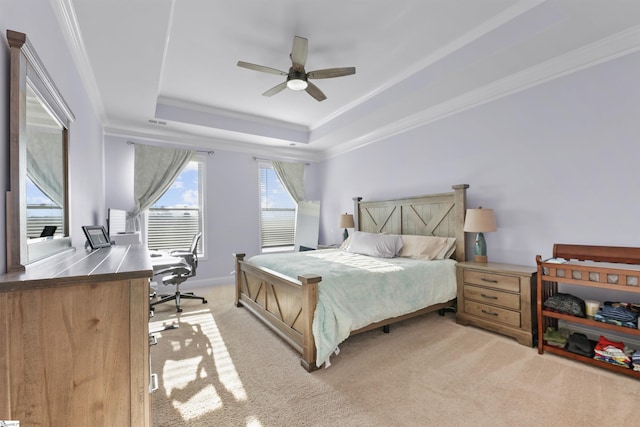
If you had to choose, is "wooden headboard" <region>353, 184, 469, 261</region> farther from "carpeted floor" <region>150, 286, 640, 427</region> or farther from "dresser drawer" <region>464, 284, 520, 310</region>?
"carpeted floor" <region>150, 286, 640, 427</region>

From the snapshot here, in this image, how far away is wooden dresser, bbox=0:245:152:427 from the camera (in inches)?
39.7

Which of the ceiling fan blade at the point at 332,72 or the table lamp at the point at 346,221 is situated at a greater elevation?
the ceiling fan blade at the point at 332,72

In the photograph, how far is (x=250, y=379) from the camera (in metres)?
2.14

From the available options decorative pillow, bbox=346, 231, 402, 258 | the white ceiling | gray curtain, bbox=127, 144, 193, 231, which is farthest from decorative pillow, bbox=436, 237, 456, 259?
gray curtain, bbox=127, 144, 193, 231

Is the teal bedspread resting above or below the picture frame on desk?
below

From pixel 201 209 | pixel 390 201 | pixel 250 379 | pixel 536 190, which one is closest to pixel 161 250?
pixel 201 209

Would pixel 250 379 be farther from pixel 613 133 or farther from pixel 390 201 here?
pixel 613 133

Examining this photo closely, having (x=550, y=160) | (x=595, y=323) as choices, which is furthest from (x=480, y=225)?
(x=595, y=323)

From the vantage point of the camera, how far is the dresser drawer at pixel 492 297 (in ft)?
8.98

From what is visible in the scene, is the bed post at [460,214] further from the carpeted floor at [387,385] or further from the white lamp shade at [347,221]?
the white lamp shade at [347,221]

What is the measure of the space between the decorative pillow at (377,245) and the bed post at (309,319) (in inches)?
69.4

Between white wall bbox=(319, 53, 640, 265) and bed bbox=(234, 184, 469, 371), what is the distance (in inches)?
Result: 13.9

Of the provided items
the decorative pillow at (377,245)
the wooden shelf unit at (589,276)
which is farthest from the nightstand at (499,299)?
the decorative pillow at (377,245)

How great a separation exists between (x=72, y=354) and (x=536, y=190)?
383 centimetres
